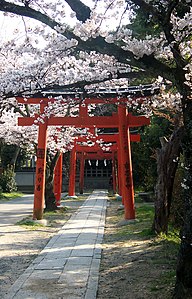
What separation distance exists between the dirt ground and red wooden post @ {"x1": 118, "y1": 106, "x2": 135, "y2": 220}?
130 cm

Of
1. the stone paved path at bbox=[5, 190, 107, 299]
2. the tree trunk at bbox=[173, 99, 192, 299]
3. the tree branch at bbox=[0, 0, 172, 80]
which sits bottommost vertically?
the stone paved path at bbox=[5, 190, 107, 299]

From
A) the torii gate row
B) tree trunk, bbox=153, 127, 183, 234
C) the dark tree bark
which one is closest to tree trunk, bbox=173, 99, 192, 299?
tree trunk, bbox=153, 127, 183, 234

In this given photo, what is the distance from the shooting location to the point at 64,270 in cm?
594

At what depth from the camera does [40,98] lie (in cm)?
1081

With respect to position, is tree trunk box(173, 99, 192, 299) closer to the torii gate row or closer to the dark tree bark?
the torii gate row

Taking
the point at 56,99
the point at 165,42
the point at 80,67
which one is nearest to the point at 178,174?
the point at 56,99

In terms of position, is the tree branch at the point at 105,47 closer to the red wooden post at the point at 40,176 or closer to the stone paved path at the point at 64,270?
the stone paved path at the point at 64,270

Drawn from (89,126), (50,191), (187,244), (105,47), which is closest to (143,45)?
(105,47)

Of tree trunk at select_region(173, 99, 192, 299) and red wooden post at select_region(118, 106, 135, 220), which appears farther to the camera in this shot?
red wooden post at select_region(118, 106, 135, 220)

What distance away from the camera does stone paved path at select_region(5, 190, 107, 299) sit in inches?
190

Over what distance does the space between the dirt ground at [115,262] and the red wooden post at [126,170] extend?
1304 mm

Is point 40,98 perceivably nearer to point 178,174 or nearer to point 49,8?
point 178,174

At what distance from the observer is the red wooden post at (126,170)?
11711mm

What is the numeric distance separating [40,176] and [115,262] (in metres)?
5.63
